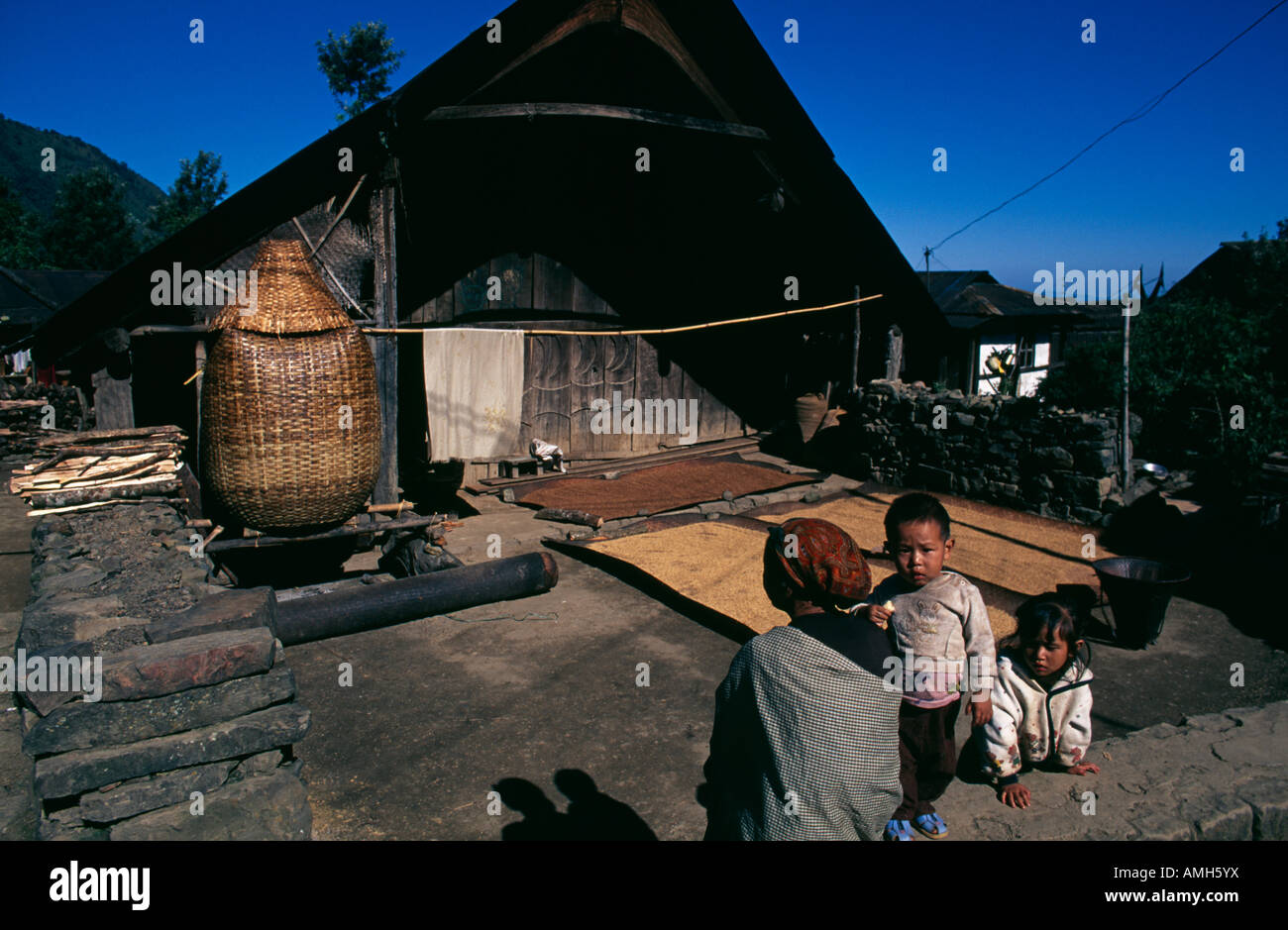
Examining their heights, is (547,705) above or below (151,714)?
below

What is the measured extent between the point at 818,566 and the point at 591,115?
7.51 meters

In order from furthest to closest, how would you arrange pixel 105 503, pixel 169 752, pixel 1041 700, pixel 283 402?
pixel 283 402 < pixel 105 503 < pixel 1041 700 < pixel 169 752

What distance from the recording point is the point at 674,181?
11.6m

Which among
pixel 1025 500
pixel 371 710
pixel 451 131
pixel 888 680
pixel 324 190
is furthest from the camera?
pixel 1025 500

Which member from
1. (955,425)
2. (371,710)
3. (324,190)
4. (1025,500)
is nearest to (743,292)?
(955,425)

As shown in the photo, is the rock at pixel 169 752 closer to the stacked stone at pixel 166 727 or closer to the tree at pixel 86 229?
the stacked stone at pixel 166 727

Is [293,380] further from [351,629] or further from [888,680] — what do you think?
[888,680]

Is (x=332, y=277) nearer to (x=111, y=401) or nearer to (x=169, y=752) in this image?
(x=111, y=401)

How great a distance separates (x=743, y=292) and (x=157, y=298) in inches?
333

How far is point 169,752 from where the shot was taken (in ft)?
9.20

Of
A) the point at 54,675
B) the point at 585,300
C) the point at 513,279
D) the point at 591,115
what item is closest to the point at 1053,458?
the point at 585,300

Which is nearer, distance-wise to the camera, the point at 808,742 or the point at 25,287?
the point at 808,742

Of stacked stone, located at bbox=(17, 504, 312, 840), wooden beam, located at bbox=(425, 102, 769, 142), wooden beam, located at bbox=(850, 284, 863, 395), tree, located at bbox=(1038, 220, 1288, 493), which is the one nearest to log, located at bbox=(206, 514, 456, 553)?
stacked stone, located at bbox=(17, 504, 312, 840)

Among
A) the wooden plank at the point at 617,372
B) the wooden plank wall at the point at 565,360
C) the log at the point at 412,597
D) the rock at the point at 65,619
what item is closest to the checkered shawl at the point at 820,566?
the rock at the point at 65,619
